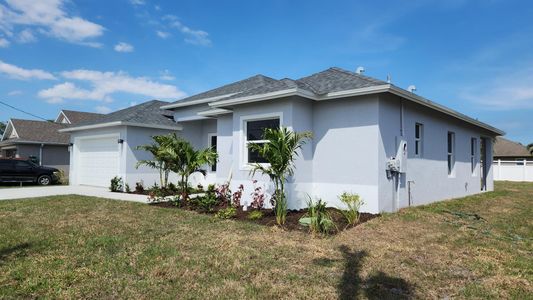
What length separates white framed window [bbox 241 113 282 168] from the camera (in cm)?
1030

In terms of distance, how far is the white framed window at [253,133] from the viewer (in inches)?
405

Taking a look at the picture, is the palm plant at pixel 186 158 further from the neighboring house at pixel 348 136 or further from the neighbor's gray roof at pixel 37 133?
the neighbor's gray roof at pixel 37 133

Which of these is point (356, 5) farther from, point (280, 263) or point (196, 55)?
point (280, 263)

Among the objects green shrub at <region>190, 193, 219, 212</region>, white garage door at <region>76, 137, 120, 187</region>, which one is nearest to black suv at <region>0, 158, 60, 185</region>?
white garage door at <region>76, 137, 120, 187</region>

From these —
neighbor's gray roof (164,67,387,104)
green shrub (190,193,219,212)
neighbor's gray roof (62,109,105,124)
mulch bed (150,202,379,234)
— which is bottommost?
mulch bed (150,202,379,234)

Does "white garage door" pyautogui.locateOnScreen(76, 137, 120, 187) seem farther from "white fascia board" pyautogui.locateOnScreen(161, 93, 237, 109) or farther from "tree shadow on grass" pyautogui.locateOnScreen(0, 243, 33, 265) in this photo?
"tree shadow on grass" pyautogui.locateOnScreen(0, 243, 33, 265)

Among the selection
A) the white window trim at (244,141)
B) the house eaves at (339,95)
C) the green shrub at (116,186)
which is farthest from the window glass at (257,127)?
the green shrub at (116,186)

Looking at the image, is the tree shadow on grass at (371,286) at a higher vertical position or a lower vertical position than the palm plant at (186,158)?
lower

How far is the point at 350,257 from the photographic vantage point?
18.0ft

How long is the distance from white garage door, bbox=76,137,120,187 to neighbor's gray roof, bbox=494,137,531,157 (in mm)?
39247

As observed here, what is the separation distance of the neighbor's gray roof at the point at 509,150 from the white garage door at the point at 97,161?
3925cm

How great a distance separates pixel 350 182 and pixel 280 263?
16.4 feet

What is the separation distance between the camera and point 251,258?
535cm

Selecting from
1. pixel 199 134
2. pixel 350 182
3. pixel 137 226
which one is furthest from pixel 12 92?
pixel 350 182
